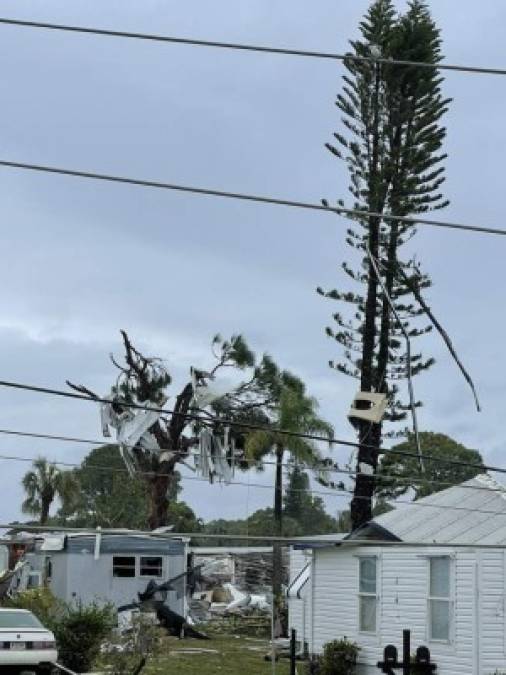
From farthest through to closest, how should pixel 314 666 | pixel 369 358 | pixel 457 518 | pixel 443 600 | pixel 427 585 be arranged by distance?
pixel 369 358 → pixel 314 666 → pixel 457 518 → pixel 427 585 → pixel 443 600

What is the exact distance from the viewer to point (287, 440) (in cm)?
3631

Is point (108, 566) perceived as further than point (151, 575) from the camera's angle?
No

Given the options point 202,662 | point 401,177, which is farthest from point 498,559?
point 401,177

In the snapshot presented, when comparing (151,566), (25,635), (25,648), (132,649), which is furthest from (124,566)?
(25,648)

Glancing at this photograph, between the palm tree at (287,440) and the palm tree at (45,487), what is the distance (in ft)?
53.3

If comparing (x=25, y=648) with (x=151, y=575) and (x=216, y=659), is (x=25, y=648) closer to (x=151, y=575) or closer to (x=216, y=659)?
(x=216, y=659)

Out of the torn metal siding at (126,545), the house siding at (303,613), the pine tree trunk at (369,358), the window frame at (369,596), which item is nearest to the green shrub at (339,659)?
the window frame at (369,596)

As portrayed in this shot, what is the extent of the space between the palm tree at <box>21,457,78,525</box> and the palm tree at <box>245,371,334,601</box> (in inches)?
640

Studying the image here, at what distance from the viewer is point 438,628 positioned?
22.3m

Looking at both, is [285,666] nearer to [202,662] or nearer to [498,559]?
[202,662]

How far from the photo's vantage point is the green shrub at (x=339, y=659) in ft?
77.8

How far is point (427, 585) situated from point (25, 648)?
6.71 m

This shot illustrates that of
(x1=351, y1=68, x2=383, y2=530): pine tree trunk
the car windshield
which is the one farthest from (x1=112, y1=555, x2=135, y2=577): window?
the car windshield

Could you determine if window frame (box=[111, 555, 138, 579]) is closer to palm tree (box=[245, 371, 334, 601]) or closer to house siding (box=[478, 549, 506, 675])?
palm tree (box=[245, 371, 334, 601])
